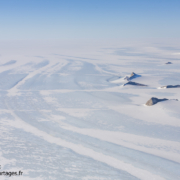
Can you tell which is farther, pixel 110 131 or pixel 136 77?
pixel 136 77

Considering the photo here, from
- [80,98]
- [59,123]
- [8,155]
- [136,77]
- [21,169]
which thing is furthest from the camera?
[136,77]

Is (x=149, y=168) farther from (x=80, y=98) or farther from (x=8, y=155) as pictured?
(x=80, y=98)

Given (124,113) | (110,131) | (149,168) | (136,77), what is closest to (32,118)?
(110,131)

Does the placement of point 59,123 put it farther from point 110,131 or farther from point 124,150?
point 124,150

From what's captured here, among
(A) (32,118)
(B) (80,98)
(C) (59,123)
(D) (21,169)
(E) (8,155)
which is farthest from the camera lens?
(B) (80,98)

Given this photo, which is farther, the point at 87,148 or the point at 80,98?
the point at 80,98

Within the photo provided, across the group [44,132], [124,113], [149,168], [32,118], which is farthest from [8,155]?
[124,113]

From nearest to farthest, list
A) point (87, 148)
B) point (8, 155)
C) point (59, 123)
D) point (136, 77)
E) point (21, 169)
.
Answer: point (21, 169), point (8, 155), point (87, 148), point (59, 123), point (136, 77)

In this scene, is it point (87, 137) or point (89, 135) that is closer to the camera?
point (87, 137)

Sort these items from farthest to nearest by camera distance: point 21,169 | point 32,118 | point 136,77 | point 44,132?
point 136,77
point 32,118
point 44,132
point 21,169
